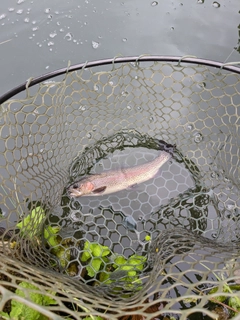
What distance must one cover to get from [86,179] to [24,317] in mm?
1038

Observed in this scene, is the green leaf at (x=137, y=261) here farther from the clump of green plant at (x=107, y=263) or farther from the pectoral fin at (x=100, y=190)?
the pectoral fin at (x=100, y=190)

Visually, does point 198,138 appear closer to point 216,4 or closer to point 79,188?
point 79,188

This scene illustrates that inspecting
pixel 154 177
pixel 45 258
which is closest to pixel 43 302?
pixel 45 258

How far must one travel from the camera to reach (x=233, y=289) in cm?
186

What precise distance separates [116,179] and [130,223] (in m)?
0.33

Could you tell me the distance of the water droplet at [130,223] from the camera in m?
2.24

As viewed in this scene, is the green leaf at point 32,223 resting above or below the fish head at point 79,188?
below

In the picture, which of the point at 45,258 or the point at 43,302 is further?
the point at 45,258

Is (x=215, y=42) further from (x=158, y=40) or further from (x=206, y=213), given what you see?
(x=206, y=213)

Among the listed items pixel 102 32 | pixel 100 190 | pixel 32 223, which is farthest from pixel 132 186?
pixel 102 32

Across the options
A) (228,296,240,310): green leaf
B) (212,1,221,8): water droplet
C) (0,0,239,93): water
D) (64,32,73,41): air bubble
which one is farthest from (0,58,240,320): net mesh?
(212,1,221,8): water droplet

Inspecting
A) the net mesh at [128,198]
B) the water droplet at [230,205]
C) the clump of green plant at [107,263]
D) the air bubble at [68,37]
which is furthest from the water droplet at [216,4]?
the clump of green plant at [107,263]

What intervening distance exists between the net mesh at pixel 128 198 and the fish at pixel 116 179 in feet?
0.24

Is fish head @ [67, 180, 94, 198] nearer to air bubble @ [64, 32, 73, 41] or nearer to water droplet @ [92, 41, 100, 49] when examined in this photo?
water droplet @ [92, 41, 100, 49]
